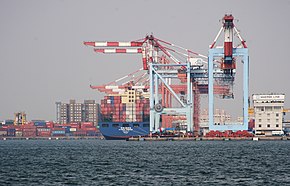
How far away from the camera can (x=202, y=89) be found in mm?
161750

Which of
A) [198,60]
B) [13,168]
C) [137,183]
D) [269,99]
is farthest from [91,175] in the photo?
[269,99]

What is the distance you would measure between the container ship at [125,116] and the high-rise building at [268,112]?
85.9ft

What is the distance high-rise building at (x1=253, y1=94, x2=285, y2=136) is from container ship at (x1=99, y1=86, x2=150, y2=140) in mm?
26194

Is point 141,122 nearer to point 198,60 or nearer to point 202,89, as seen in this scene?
point 202,89

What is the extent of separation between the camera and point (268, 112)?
15650 cm

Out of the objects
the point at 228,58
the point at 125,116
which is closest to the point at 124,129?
the point at 125,116

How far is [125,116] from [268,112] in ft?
114

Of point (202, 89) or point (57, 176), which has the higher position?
point (202, 89)

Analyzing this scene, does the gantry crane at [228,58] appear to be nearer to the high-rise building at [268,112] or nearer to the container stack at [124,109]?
the high-rise building at [268,112]

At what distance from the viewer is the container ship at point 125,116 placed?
166000mm

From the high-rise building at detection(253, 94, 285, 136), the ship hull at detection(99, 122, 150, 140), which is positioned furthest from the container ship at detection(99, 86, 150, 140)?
the high-rise building at detection(253, 94, 285, 136)

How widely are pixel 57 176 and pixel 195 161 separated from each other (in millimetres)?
19494

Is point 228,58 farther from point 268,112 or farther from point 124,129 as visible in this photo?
point 124,129

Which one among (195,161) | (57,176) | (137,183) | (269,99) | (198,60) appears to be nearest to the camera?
(137,183)
